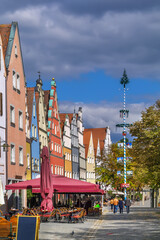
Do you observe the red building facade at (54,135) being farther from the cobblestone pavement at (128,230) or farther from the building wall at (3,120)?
the cobblestone pavement at (128,230)

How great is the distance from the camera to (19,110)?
40.8 meters

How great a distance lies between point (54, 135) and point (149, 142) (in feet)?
81.1

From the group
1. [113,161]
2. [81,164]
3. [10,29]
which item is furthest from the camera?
[81,164]

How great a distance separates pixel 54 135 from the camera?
6338cm

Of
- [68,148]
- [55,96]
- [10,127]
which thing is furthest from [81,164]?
[10,127]

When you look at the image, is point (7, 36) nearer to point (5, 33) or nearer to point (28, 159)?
point (5, 33)

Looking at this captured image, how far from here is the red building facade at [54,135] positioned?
202 feet

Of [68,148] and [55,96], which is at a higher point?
[55,96]

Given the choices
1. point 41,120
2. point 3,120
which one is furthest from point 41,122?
point 3,120

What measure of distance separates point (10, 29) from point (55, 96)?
25.2m

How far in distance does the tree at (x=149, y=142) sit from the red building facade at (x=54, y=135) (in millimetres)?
15937

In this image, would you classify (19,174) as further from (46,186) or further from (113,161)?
(113,161)

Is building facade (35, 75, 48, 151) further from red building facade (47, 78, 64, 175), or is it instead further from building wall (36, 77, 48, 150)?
red building facade (47, 78, 64, 175)

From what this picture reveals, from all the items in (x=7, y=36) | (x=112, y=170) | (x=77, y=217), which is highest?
(x=7, y=36)
